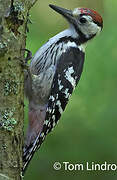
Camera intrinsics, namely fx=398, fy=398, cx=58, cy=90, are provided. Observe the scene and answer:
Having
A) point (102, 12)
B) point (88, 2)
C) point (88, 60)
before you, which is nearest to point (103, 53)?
point (88, 60)

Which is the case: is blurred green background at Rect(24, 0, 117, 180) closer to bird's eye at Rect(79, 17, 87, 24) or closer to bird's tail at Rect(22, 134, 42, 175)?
bird's eye at Rect(79, 17, 87, 24)

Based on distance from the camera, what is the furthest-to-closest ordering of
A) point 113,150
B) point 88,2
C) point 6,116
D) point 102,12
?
point 88,2 < point 102,12 < point 113,150 < point 6,116

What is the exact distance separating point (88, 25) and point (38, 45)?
60 cm

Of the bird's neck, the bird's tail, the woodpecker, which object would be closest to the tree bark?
the bird's tail

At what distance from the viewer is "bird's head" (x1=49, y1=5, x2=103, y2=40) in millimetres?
4352

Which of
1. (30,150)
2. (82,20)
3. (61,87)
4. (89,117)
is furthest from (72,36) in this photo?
(30,150)

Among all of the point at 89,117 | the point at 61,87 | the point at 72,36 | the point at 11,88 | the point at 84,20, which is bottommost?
the point at 11,88

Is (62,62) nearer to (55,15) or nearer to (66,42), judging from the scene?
(66,42)

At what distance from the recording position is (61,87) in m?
4.02

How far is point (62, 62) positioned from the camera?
4.05 m

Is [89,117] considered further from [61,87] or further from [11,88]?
[11,88]

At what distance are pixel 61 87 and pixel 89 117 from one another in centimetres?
73

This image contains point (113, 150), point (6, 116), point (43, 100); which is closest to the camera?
point (6, 116)

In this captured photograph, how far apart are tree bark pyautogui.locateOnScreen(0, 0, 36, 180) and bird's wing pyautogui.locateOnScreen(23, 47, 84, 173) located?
66 centimetres
